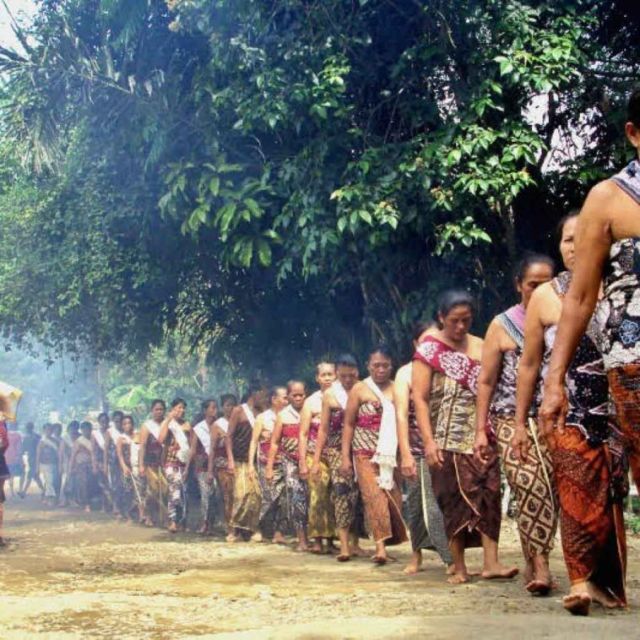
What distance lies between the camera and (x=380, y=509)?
947 cm

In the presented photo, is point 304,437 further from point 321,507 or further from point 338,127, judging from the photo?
point 338,127

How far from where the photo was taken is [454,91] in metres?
12.2

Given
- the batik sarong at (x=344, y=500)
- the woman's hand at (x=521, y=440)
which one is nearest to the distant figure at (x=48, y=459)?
the batik sarong at (x=344, y=500)

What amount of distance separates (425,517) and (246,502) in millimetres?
5314

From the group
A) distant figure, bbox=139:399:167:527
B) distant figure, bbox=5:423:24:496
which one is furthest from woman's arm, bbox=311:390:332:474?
distant figure, bbox=5:423:24:496

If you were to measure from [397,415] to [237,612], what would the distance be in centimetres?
255

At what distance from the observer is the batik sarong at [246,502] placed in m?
13.2

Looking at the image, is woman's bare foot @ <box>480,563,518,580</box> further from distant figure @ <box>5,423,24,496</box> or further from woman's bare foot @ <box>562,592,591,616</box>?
distant figure @ <box>5,423,24,496</box>

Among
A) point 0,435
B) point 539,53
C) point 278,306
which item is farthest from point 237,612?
point 278,306

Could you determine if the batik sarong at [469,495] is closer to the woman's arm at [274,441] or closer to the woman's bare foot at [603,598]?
the woman's bare foot at [603,598]

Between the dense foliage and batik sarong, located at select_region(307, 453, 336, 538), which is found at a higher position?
the dense foliage

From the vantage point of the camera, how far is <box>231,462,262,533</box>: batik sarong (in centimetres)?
1323

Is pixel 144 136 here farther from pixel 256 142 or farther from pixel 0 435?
pixel 0 435

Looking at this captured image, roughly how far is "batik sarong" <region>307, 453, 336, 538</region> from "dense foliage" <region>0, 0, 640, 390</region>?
2461mm
